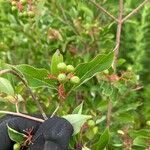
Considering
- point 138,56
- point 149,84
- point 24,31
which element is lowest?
point 149,84

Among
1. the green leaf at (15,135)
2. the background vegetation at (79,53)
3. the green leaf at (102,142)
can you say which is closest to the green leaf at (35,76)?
the green leaf at (15,135)

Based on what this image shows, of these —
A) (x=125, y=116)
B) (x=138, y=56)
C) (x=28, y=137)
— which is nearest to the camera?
(x=28, y=137)

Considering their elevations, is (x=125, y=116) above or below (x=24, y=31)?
below

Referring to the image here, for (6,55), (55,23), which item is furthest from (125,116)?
(6,55)

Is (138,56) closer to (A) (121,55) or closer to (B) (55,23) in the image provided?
(A) (121,55)

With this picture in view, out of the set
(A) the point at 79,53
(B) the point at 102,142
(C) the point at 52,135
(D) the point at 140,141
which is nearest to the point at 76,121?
(C) the point at 52,135

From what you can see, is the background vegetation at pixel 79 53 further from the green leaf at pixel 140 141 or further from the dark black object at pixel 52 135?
the dark black object at pixel 52 135
